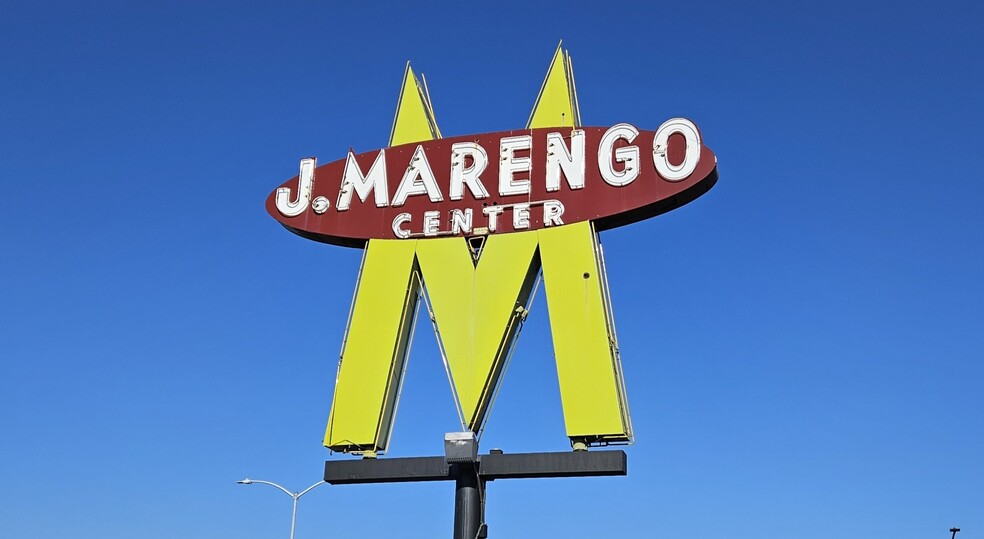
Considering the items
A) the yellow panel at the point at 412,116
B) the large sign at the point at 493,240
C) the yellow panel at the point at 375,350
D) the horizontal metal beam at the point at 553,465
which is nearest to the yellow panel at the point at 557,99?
the large sign at the point at 493,240

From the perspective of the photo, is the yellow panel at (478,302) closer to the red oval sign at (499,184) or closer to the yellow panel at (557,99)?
the red oval sign at (499,184)

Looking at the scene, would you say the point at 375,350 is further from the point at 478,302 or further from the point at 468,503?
the point at 468,503

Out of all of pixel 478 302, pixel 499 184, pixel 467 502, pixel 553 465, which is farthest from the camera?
pixel 499 184

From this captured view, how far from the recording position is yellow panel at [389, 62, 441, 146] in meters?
22.6

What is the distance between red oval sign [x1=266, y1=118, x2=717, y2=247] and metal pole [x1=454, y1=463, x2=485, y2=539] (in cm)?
471

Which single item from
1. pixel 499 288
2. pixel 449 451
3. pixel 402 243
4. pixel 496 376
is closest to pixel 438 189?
pixel 402 243

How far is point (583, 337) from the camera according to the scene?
19.1 m

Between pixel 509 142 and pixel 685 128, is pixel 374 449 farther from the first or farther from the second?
pixel 685 128

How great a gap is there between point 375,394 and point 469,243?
11.4 ft

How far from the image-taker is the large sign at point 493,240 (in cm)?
1931

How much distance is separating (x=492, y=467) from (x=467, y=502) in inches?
29.7

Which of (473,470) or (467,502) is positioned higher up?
(473,470)

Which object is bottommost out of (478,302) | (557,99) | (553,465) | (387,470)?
(553,465)

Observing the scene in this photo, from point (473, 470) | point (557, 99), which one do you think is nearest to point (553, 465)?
point (473, 470)
